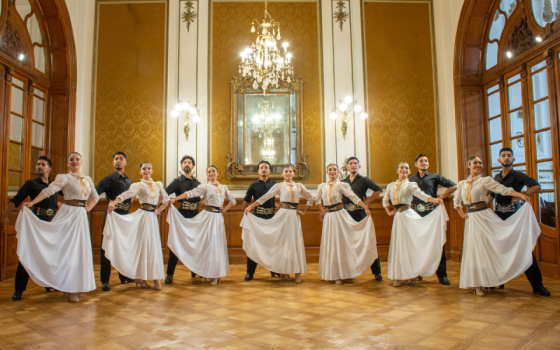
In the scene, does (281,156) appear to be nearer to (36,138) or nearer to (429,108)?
(429,108)

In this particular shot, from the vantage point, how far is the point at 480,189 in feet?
12.9

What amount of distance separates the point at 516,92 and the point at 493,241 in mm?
2888

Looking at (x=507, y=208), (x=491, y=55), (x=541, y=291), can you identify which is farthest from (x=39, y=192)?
(x=491, y=55)

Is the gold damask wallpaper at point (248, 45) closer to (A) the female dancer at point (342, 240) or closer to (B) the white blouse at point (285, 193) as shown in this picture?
(B) the white blouse at point (285, 193)

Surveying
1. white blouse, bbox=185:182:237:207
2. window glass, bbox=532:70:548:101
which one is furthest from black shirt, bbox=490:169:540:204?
white blouse, bbox=185:182:237:207

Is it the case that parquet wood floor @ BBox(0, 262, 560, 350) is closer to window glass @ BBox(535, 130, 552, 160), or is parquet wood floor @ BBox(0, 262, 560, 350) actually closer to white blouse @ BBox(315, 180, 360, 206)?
white blouse @ BBox(315, 180, 360, 206)

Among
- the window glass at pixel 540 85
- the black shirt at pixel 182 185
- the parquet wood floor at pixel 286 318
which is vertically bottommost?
the parquet wood floor at pixel 286 318

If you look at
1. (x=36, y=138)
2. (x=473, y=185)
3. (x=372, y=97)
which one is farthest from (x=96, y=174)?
(x=473, y=185)

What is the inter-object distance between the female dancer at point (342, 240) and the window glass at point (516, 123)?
2.73m

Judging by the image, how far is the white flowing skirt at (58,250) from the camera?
3699 millimetres

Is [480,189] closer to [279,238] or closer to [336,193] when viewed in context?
[336,193]

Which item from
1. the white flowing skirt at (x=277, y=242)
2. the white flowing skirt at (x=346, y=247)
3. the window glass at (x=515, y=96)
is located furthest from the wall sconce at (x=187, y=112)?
the window glass at (x=515, y=96)

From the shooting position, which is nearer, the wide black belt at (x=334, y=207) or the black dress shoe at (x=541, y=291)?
the black dress shoe at (x=541, y=291)

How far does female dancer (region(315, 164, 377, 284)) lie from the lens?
4586mm
